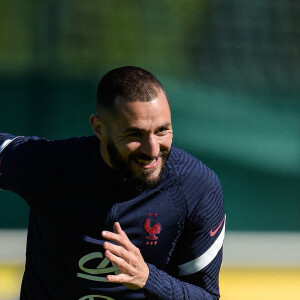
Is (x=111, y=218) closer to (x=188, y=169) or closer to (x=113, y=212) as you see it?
(x=113, y=212)

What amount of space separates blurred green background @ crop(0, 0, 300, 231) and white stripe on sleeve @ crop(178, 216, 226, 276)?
2244 millimetres

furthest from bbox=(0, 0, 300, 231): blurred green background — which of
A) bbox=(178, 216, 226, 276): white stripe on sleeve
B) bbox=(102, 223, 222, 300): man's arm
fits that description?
bbox=(102, 223, 222, 300): man's arm

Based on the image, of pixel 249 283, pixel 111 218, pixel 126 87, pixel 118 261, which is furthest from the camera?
pixel 249 283

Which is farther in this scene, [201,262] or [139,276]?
[201,262]

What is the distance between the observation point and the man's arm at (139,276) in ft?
6.98

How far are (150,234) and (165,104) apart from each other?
0.47 m

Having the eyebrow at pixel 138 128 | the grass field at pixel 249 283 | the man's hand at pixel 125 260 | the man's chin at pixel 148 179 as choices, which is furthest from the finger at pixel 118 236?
the grass field at pixel 249 283

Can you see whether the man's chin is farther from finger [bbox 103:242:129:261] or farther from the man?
finger [bbox 103:242:129:261]

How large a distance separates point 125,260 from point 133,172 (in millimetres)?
288

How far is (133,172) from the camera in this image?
2.26m

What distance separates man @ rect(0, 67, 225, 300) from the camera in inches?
92.0

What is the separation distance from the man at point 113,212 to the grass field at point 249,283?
2034mm

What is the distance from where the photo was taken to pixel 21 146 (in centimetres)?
259

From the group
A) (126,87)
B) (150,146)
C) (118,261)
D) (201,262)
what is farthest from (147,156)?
(201,262)
